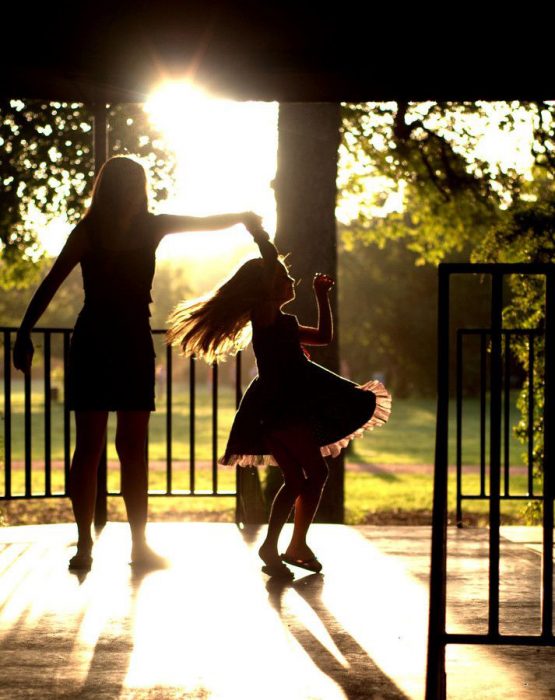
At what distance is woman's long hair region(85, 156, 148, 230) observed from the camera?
4855 millimetres

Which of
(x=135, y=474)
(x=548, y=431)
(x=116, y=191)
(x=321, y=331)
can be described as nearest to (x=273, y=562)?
(x=135, y=474)

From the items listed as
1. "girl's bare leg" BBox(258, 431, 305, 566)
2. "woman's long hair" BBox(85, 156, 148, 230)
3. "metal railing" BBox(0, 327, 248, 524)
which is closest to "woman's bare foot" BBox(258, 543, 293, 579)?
"girl's bare leg" BBox(258, 431, 305, 566)

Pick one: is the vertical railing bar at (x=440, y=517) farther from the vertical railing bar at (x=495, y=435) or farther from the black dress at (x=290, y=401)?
the black dress at (x=290, y=401)

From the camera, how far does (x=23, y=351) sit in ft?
15.7

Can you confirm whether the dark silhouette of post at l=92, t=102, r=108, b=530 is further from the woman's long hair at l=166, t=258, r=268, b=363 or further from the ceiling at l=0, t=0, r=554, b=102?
the ceiling at l=0, t=0, r=554, b=102

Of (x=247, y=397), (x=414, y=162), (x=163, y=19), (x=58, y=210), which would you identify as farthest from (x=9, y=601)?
(x=414, y=162)

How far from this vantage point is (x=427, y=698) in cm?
318

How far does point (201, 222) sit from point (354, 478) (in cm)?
1677

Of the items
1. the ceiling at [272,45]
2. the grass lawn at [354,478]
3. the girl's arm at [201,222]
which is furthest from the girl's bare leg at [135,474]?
the grass lawn at [354,478]

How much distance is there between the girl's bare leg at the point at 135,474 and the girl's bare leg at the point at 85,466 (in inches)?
3.9

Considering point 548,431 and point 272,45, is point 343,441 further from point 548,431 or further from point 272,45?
point 548,431

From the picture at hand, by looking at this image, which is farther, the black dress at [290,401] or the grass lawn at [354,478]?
the grass lawn at [354,478]

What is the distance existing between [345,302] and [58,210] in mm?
31118

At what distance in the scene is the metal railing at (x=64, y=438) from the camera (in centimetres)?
648
